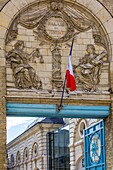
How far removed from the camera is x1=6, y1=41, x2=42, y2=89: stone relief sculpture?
19.0 m

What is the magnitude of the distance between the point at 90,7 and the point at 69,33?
4.16 feet

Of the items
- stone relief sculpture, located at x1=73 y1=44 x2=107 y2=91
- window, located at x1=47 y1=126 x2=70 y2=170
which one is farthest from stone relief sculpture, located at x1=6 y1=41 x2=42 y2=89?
window, located at x1=47 y1=126 x2=70 y2=170

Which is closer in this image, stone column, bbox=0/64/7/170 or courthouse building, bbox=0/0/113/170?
stone column, bbox=0/64/7/170

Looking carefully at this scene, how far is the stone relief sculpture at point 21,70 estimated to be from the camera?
19.0 metres

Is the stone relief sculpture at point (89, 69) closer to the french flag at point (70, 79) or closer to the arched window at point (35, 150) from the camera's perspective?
the french flag at point (70, 79)

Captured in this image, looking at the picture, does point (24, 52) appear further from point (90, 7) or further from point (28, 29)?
point (90, 7)

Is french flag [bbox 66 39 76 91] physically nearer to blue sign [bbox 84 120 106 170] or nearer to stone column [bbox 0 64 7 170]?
stone column [bbox 0 64 7 170]

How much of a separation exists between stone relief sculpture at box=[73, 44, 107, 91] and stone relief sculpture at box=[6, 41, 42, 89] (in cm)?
156

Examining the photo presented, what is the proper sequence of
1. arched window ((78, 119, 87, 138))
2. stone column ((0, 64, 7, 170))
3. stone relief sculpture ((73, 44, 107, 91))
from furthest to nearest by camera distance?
arched window ((78, 119, 87, 138)), stone relief sculpture ((73, 44, 107, 91)), stone column ((0, 64, 7, 170))

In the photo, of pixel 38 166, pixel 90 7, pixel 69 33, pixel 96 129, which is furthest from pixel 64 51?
pixel 38 166

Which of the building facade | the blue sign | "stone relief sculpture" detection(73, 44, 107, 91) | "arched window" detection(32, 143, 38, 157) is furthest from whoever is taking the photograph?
"arched window" detection(32, 143, 38, 157)

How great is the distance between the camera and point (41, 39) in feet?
64.0

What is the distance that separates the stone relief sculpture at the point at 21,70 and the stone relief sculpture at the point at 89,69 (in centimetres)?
156

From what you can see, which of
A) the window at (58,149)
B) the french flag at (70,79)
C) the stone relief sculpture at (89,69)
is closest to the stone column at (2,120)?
the french flag at (70,79)
